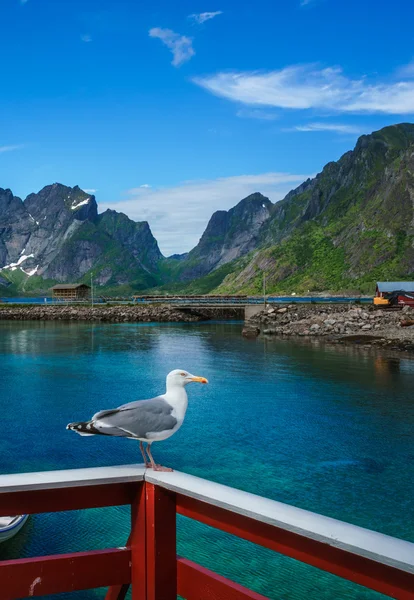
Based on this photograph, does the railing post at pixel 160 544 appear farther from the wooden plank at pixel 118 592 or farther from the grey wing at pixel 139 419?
the grey wing at pixel 139 419

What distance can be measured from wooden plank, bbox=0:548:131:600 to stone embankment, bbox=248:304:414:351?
48724mm

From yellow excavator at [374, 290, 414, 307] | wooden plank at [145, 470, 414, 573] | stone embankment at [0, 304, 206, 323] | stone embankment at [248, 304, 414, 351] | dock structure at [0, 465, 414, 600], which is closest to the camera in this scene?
wooden plank at [145, 470, 414, 573]

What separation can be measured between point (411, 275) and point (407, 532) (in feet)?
462

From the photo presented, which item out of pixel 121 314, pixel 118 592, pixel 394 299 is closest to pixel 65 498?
pixel 118 592

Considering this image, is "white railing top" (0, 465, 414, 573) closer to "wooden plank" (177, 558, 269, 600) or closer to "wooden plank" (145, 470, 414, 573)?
"wooden plank" (145, 470, 414, 573)

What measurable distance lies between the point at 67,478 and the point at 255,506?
0.94m

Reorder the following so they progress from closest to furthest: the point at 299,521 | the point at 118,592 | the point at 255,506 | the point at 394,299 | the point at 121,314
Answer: the point at 299,521
the point at 255,506
the point at 118,592
the point at 394,299
the point at 121,314

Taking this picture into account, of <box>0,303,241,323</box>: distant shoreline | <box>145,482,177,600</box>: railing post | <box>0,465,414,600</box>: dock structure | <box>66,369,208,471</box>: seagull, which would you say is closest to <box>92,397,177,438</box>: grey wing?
<box>66,369,208,471</box>: seagull

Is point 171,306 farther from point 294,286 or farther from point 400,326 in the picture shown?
point 294,286

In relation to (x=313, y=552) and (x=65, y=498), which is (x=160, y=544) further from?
(x=313, y=552)

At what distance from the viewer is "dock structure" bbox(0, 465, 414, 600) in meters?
2.43

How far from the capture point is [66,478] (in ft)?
8.62

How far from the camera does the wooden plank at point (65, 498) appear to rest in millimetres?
2594

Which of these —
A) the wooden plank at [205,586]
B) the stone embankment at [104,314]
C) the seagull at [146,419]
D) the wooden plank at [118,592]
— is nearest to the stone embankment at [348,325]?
the stone embankment at [104,314]
